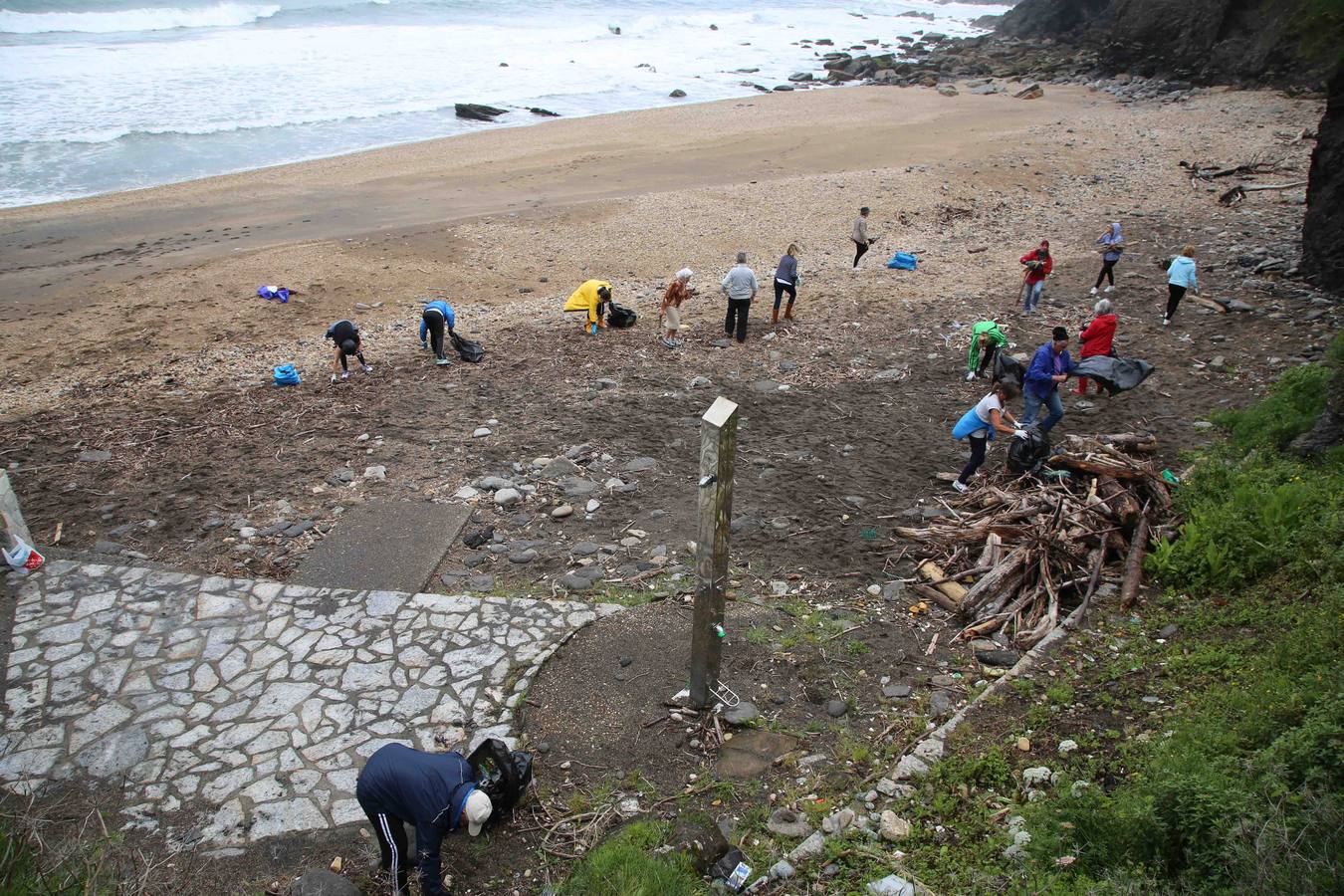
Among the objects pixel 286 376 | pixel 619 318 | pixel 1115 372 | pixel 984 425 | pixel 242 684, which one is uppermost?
pixel 984 425

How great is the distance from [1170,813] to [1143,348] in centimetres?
946

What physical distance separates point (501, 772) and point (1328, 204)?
15.0 metres

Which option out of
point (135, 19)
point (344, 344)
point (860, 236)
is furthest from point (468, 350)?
point (135, 19)

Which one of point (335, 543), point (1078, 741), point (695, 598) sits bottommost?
point (335, 543)

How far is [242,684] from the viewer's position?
6688 millimetres

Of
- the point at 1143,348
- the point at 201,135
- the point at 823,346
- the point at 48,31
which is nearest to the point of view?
the point at 1143,348

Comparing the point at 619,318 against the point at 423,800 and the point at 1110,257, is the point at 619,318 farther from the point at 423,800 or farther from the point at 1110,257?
the point at 423,800

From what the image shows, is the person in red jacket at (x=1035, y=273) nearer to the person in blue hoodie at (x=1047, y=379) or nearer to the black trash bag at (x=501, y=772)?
the person in blue hoodie at (x=1047, y=379)

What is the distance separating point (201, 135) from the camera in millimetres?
28203

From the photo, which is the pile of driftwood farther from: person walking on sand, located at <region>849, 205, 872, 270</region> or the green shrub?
person walking on sand, located at <region>849, 205, 872, 270</region>

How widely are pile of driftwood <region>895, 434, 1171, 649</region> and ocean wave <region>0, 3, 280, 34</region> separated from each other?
56.6 metres

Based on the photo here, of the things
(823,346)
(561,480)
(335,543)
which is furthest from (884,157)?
(335,543)

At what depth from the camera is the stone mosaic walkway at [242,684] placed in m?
5.80

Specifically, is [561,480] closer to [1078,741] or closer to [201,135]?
[1078,741]
